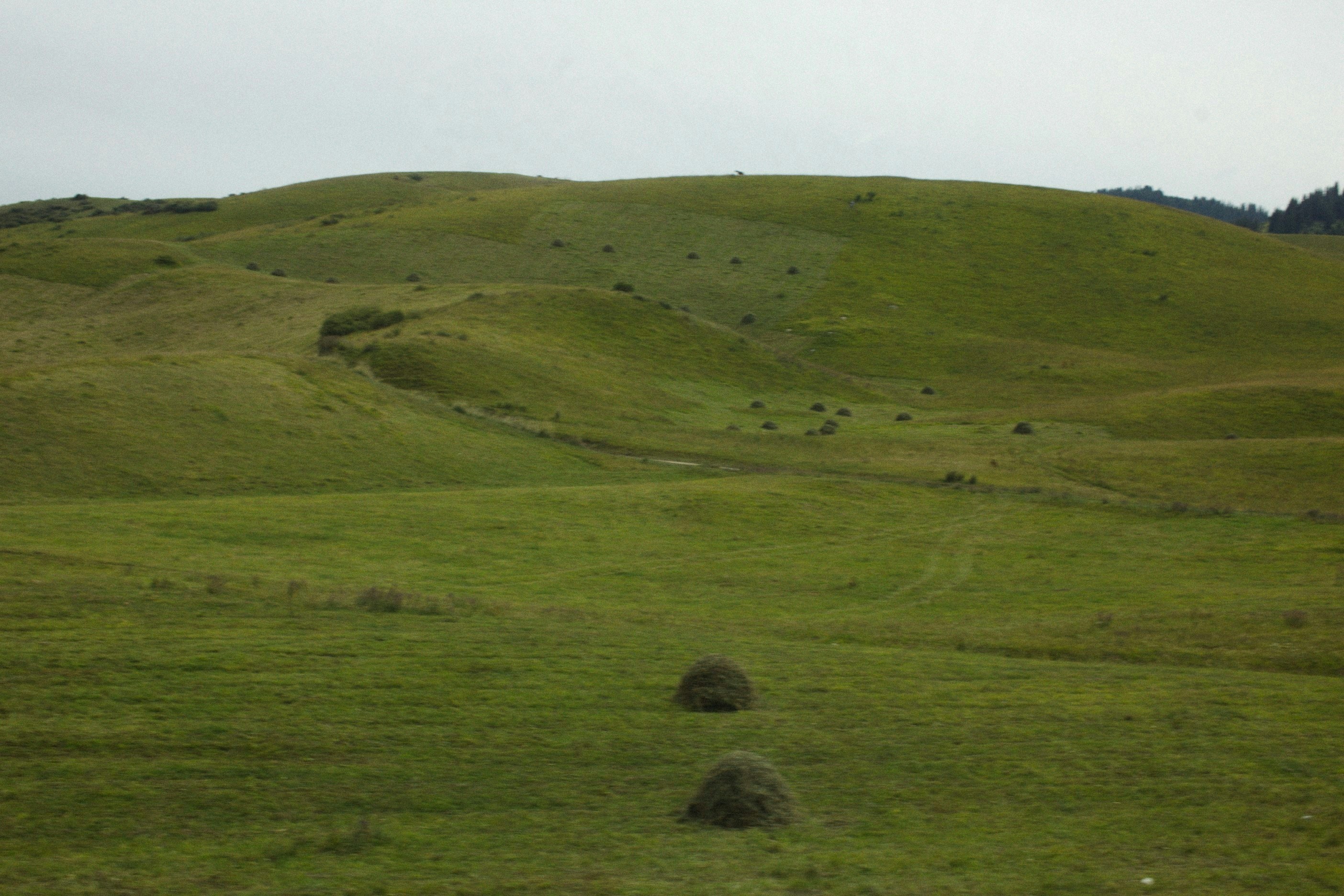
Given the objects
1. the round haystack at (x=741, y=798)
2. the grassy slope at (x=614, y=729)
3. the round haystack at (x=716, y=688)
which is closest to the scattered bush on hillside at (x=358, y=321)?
the grassy slope at (x=614, y=729)

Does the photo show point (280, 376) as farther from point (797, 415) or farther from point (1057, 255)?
point (1057, 255)

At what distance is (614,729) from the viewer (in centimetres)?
1396

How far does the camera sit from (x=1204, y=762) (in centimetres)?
1320

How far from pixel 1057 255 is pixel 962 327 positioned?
23.7m

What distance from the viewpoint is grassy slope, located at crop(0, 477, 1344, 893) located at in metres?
10.0

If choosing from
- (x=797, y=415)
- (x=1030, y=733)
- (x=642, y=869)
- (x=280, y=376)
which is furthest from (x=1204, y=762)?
(x=797, y=415)

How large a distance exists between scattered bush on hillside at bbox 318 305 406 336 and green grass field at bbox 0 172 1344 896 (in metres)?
1.33

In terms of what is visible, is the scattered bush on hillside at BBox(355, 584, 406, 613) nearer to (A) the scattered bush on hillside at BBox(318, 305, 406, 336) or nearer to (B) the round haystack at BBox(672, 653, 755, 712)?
(B) the round haystack at BBox(672, 653, 755, 712)

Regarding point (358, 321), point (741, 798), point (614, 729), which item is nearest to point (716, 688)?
point (614, 729)

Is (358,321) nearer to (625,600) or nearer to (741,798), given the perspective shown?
(625,600)

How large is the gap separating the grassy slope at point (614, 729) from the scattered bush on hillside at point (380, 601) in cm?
42

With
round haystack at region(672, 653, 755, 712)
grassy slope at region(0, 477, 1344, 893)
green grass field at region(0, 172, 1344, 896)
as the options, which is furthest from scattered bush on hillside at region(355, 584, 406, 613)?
round haystack at region(672, 653, 755, 712)

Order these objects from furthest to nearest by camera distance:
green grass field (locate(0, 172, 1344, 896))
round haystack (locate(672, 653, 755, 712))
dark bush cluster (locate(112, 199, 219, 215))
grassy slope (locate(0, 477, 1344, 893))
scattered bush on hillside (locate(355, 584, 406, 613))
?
dark bush cluster (locate(112, 199, 219, 215)), scattered bush on hillside (locate(355, 584, 406, 613)), round haystack (locate(672, 653, 755, 712)), green grass field (locate(0, 172, 1344, 896)), grassy slope (locate(0, 477, 1344, 893))

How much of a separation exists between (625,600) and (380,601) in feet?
21.4
